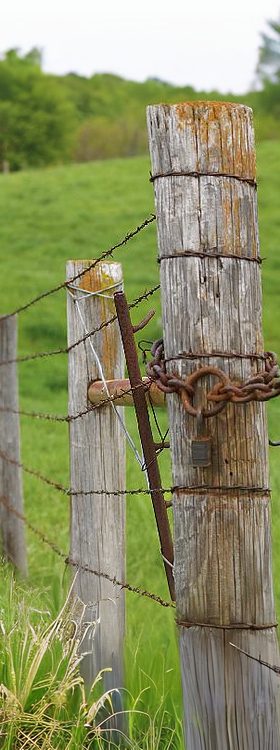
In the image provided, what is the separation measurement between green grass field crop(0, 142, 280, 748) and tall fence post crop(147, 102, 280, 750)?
1029 millimetres

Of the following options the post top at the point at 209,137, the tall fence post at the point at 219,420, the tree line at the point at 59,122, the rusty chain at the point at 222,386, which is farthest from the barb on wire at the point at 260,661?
the tree line at the point at 59,122

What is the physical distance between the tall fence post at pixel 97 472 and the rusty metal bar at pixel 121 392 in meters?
0.04

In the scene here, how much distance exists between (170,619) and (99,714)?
2.48 feet

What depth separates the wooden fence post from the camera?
663 cm

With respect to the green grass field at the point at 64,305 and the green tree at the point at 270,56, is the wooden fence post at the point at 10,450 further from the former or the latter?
the green tree at the point at 270,56

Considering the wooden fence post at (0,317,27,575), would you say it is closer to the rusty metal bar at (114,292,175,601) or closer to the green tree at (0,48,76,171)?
the rusty metal bar at (114,292,175,601)

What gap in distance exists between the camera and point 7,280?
66.6 feet

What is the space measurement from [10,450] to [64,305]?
37.7ft

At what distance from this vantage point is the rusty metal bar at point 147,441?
9.90ft

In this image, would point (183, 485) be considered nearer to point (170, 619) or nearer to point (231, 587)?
point (231, 587)

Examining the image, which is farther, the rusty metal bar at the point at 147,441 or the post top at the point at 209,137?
the rusty metal bar at the point at 147,441

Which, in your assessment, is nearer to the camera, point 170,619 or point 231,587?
point 231,587

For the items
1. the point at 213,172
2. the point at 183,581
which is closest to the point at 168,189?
the point at 213,172

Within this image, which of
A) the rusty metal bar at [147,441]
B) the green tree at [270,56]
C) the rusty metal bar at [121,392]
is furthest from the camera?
the green tree at [270,56]
